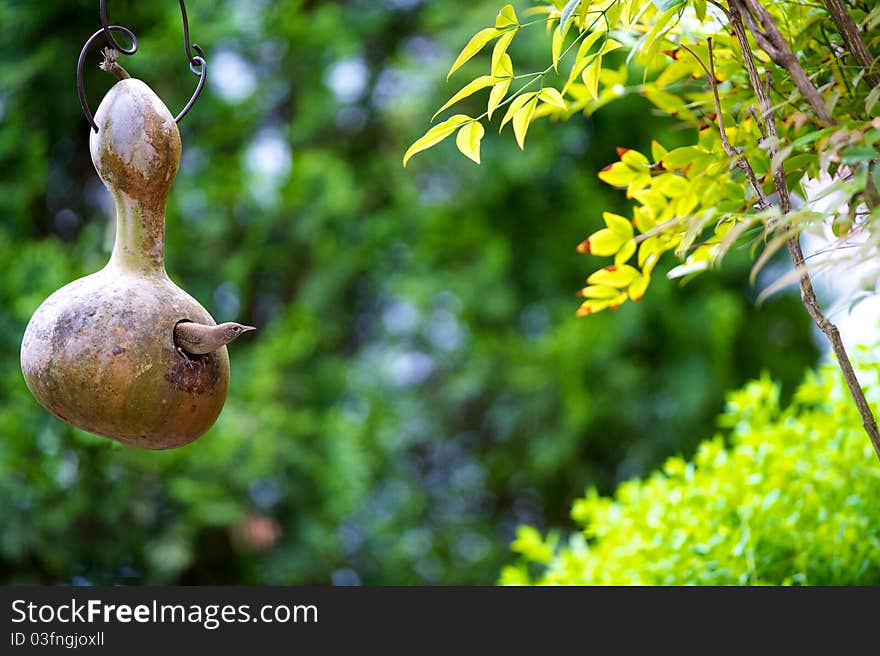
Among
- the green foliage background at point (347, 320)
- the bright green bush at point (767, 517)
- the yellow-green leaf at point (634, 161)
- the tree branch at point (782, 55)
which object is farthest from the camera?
the green foliage background at point (347, 320)

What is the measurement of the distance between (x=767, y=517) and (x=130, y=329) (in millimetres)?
919

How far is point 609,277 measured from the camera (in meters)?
0.97

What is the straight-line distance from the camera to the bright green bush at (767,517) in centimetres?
125

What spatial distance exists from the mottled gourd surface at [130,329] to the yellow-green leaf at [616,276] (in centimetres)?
40

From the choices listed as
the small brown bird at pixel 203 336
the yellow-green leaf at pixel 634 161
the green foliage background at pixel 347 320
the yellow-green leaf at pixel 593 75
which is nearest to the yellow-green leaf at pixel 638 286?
the yellow-green leaf at pixel 634 161

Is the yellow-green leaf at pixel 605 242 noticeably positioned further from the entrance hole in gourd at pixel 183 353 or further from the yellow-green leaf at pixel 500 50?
the entrance hole in gourd at pixel 183 353

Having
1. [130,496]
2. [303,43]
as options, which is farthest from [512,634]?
[303,43]

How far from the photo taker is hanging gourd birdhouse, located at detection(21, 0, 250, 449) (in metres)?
0.75

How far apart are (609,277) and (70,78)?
7.34 ft

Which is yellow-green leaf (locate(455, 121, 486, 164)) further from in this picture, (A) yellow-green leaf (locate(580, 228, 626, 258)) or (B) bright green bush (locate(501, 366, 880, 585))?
(B) bright green bush (locate(501, 366, 880, 585))

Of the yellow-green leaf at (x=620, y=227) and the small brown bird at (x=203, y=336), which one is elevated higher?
the yellow-green leaf at (x=620, y=227)

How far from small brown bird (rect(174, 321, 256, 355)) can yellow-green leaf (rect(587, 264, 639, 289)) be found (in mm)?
394

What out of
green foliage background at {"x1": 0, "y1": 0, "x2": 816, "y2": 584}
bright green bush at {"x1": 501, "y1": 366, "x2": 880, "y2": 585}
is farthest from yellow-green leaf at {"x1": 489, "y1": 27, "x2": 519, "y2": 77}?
green foliage background at {"x1": 0, "y1": 0, "x2": 816, "y2": 584}

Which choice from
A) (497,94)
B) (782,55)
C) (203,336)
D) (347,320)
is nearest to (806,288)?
(782,55)
